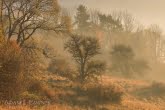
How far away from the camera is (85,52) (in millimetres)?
42938

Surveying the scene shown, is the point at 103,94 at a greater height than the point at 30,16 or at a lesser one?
lesser

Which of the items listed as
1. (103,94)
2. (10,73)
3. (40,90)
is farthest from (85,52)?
(10,73)

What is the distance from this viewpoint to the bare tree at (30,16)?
119 feet

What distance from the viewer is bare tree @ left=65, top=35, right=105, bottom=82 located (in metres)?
41.2

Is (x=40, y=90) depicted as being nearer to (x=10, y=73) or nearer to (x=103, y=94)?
(x=10, y=73)

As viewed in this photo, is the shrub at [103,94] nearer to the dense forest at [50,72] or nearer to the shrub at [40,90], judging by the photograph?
the dense forest at [50,72]

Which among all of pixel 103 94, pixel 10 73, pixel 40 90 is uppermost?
pixel 10 73

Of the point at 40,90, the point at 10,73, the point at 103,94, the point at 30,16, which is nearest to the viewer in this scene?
the point at 10,73

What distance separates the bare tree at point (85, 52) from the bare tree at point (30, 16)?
4478 mm

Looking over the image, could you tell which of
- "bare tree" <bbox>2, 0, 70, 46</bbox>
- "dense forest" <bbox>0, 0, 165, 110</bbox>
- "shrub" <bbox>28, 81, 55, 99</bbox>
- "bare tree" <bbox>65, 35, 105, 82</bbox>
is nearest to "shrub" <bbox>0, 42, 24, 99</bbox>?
"dense forest" <bbox>0, 0, 165, 110</bbox>

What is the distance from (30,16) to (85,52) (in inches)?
368

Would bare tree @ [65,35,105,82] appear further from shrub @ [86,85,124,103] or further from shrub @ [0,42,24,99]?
shrub @ [0,42,24,99]

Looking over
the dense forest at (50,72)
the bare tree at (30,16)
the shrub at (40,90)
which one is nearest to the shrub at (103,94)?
the dense forest at (50,72)

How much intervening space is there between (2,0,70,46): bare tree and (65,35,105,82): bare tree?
448 cm
